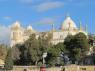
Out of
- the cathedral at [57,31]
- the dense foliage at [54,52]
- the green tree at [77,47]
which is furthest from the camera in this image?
the cathedral at [57,31]

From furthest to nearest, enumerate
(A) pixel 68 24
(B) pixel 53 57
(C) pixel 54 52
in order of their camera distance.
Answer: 1. (A) pixel 68 24
2. (B) pixel 53 57
3. (C) pixel 54 52

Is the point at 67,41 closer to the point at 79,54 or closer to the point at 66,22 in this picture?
the point at 79,54

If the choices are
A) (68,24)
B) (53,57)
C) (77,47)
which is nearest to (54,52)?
(53,57)

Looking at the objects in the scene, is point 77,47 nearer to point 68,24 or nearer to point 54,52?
point 54,52

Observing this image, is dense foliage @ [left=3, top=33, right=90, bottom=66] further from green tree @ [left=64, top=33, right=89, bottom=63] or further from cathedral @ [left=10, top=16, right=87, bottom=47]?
cathedral @ [left=10, top=16, right=87, bottom=47]

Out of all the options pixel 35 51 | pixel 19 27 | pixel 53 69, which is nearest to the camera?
pixel 53 69

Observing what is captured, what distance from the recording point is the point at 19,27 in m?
135

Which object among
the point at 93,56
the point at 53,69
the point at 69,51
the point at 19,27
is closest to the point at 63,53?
the point at 69,51

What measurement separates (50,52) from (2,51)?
20788 mm

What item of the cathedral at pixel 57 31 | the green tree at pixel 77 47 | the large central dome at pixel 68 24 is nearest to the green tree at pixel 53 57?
the green tree at pixel 77 47

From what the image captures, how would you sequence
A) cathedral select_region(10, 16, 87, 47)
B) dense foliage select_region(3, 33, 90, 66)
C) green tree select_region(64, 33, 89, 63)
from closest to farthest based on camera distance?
green tree select_region(64, 33, 89, 63) → dense foliage select_region(3, 33, 90, 66) → cathedral select_region(10, 16, 87, 47)

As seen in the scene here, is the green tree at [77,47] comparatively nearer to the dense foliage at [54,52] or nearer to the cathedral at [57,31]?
the dense foliage at [54,52]

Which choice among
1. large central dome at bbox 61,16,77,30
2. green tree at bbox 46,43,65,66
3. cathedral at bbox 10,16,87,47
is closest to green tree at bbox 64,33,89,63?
green tree at bbox 46,43,65,66

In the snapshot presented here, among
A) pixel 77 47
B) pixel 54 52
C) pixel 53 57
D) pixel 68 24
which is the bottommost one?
pixel 53 57
